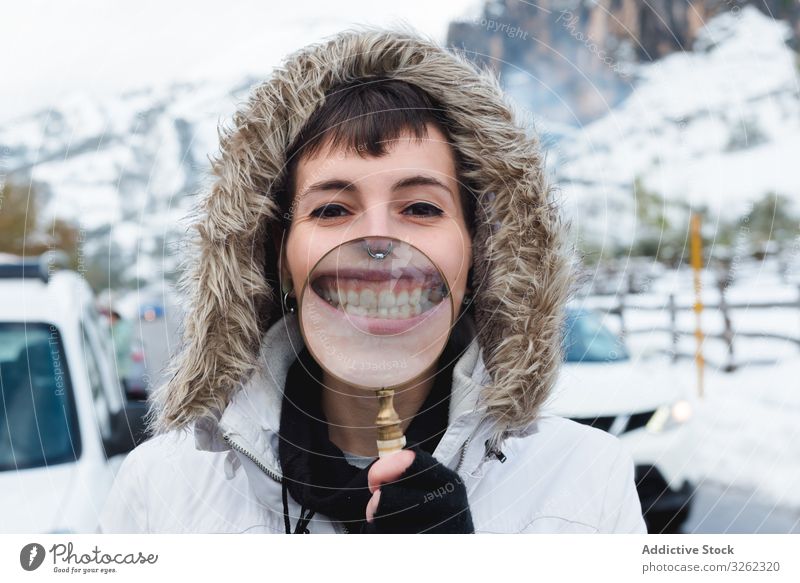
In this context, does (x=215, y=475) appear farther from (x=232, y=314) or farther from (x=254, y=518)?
(x=232, y=314)

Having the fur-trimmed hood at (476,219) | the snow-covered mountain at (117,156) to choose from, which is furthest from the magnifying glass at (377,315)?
the snow-covered mountain at (117,156)

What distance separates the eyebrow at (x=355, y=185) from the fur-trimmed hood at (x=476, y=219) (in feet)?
0.27

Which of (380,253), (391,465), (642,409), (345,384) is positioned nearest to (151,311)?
(345,384)

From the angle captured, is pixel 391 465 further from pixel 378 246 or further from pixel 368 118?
pixel 368 118

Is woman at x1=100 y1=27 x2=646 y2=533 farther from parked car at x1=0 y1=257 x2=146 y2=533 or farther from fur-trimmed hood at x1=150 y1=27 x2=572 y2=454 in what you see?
parked car at x1=0 y1=257 x2=146 y2=533

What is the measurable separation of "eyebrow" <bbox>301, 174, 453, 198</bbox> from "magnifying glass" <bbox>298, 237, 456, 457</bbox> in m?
0.10

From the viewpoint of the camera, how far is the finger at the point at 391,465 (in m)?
1.29

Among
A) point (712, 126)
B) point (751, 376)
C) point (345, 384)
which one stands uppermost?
point (712, 126)

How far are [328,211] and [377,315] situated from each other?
0.21 meters

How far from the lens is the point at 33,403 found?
190cm

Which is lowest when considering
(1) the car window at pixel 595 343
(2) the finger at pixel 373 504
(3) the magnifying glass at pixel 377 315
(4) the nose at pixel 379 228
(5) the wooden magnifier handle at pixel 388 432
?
(1) the car window at pixel 595 343

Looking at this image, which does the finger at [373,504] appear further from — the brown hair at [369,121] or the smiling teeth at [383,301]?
the brown hair at [369,121]

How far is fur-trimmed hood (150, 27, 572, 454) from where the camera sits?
4.63ft
